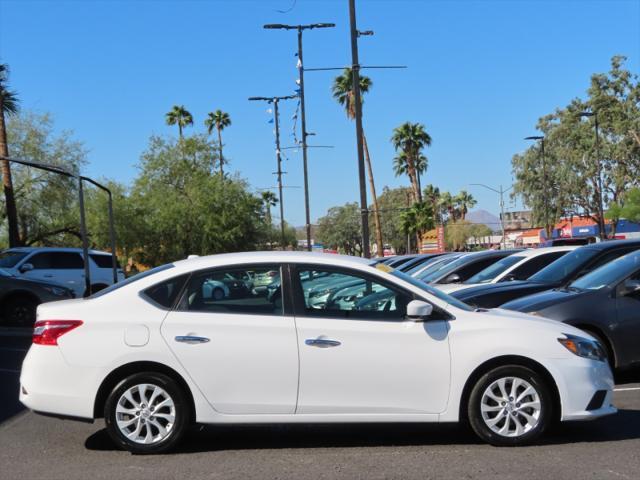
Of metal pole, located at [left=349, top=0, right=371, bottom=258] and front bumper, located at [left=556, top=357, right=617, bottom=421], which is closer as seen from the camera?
front bumper, located at [left=556, top=357, right=617, bottom=421]

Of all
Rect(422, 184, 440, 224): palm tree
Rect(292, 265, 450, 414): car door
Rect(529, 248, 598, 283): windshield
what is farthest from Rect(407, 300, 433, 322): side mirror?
Rect(422, 184, 440, 224): palm tree

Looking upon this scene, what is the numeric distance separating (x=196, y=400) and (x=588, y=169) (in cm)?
5882

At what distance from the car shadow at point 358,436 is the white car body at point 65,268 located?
13637 millimetres

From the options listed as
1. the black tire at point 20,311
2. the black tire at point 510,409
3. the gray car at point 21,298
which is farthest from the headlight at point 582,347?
the black tire at point 20,311

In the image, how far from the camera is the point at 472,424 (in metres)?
5.70

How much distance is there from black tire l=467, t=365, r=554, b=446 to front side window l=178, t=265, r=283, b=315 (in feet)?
5.37

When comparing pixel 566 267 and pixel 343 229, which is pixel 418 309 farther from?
pixel 343 229

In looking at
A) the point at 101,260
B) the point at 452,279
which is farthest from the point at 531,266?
the point at 101,260

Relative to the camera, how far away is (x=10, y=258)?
18.8 m

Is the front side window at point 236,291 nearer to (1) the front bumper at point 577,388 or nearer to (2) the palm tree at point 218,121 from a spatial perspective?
(1) the front bumper at point 577,388

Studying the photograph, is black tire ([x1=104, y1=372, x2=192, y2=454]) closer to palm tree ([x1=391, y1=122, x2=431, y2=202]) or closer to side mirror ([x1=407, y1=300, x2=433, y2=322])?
side mirror ([x1=407, y1=300, x2=433, y2=322])

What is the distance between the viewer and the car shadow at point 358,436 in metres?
5.99

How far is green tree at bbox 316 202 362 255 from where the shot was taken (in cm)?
12394

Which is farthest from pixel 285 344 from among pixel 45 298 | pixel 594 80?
pixel 594 80
